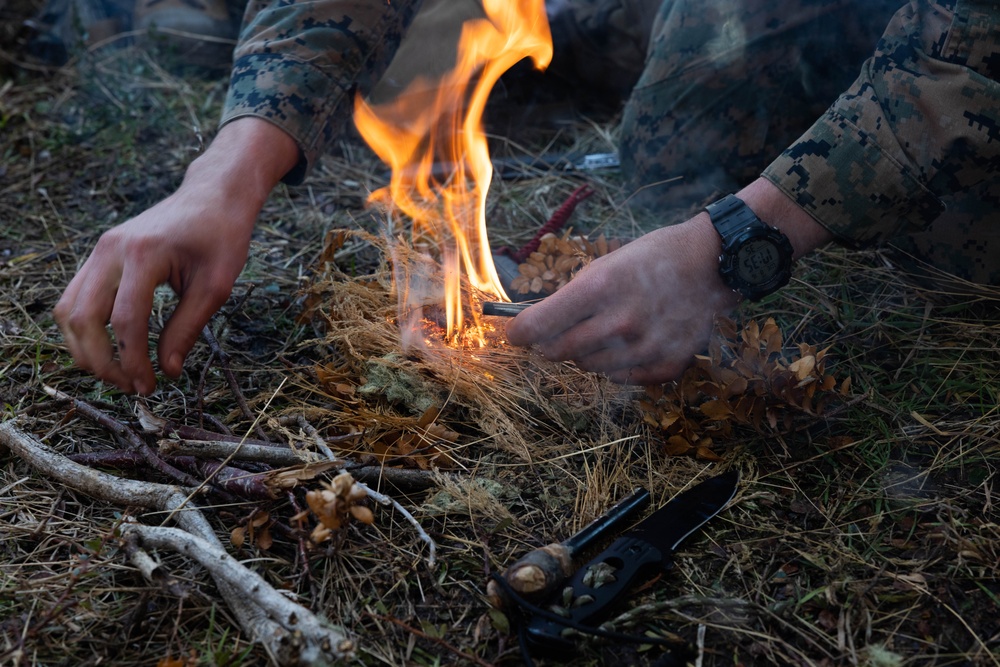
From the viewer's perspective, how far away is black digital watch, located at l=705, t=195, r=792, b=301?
1874mm

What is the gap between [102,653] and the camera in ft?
4.86

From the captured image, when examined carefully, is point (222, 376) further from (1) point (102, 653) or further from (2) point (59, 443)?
(1) point (102, 653)

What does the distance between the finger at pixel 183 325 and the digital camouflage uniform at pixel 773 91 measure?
666 millimetres

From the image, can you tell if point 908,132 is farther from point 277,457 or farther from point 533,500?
point 277,457

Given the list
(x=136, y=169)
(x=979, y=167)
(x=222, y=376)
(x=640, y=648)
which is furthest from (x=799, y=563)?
(x=136, y=169)

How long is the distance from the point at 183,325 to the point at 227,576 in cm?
66

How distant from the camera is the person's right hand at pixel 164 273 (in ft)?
5.64

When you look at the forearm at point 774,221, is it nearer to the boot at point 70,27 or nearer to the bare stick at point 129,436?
the bare stick at point 129,436

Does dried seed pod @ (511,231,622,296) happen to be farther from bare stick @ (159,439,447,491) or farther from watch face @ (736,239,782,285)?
bare stick @ (159,439,447,491)

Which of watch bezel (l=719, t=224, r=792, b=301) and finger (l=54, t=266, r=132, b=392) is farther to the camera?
watch bezel (l=719, t=224, r=792, b=301)

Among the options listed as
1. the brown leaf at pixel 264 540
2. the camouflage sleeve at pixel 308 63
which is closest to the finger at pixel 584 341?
the brown leaf at pixel 264 540

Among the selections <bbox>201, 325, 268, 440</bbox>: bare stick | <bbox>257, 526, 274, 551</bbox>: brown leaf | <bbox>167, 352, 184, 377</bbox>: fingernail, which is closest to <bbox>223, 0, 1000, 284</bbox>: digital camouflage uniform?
<bbox>201, 325, 268, 440</bbox>: bare stick

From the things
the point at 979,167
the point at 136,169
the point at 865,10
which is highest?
the point at 865,10

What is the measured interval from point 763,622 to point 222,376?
1672 mm
